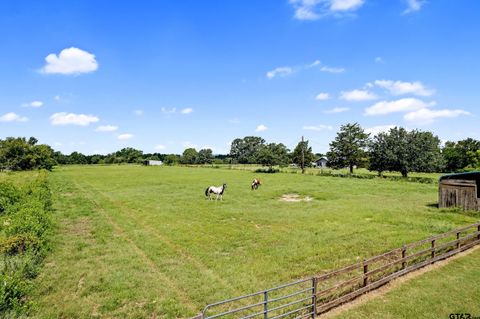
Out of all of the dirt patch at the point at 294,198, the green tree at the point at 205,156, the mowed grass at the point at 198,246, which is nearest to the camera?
the mowed grass at the point at 198,246

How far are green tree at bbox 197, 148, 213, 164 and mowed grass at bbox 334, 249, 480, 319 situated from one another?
461 feet

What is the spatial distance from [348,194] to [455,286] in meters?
22.0

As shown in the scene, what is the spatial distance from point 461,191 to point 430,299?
16.7m

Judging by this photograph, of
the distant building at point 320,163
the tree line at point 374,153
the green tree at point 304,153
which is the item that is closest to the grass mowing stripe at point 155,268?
the tree line at point 374,153

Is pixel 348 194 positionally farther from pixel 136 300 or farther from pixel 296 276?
pixel 136 300

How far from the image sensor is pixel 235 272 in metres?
11.5

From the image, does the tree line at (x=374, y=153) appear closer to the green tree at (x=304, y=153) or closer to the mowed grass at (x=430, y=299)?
the green tree at (x=304, y=153)

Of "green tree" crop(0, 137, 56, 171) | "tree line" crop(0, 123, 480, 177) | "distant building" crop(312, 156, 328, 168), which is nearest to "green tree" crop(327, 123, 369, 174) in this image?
"tree line" crop(0, 123, 480, 177)

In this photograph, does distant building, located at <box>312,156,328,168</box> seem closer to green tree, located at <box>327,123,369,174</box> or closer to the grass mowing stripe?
green tree, located at <box>327,123,369,174</box>

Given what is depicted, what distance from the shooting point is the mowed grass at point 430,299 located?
8328mm

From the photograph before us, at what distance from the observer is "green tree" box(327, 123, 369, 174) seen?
6322 centimetres

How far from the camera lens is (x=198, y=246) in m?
14.6

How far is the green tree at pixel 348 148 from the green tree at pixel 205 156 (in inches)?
3597

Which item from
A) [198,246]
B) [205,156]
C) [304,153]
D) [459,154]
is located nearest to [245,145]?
[205,156]
